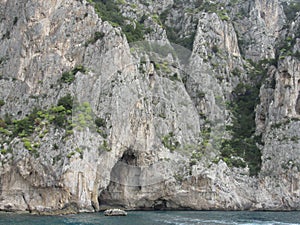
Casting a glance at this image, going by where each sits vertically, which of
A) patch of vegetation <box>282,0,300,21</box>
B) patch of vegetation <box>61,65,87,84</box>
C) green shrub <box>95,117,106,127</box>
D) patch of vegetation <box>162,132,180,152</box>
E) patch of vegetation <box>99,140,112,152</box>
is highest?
patch of vegetation <box>282,0,300,21</box>

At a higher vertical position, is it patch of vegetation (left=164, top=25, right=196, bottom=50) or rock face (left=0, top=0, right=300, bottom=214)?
patch of vegetation (left=164, top=25, right=196, bottom=50)

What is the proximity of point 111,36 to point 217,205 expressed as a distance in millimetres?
29431

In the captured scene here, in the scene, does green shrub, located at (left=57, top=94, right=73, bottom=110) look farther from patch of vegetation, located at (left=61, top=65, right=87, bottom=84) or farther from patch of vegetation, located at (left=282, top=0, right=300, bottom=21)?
patch of vegetation, located at (left=282, top=0, right=300, bottom=21)

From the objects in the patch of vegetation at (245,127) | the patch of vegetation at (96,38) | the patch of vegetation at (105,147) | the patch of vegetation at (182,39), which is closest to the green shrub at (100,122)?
the patch of vegetation at (105,147)

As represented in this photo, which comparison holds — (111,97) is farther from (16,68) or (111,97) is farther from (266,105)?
(266,105)

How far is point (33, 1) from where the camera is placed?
2618 inches

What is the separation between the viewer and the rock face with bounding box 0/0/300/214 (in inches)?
2023

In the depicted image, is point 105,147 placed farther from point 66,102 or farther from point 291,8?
point 291,8

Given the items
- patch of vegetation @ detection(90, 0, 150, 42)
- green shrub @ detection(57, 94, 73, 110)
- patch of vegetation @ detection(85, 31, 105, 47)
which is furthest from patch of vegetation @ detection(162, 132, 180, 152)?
patch of vegetation @ detection(90, 0, 150, 42)

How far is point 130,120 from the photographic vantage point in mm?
59125

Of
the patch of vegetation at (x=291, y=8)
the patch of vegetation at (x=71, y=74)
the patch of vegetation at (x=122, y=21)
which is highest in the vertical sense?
the patch of vegetation at (x=291, y=8)

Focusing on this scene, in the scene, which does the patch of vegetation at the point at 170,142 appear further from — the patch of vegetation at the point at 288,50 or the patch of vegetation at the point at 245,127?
the patch of vegetation at the point at 288,50

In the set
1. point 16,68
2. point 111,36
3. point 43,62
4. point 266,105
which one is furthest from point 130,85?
point 266,105

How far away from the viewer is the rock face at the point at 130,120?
5138 cm
